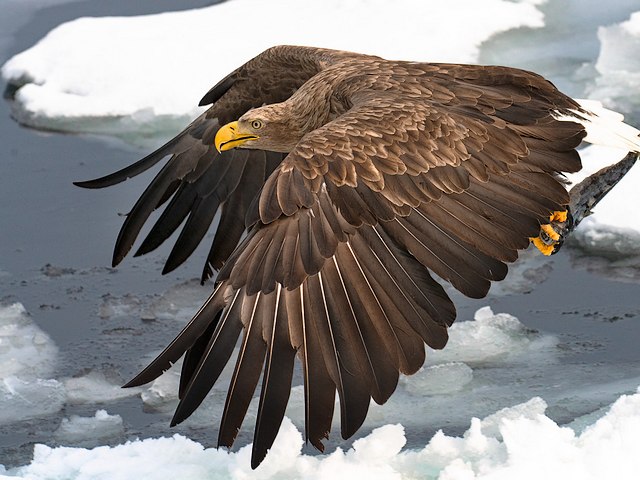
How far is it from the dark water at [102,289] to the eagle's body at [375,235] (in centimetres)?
93

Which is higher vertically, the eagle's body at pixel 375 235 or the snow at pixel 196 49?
the eagle's body at pixel 375 235

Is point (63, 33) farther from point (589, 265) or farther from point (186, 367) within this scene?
point (186, 367)

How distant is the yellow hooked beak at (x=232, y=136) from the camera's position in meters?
4.44

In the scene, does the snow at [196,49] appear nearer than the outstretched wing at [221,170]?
No

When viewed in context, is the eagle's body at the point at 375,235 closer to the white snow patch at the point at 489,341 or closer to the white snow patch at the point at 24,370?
the white snow patch at the point at 489,341

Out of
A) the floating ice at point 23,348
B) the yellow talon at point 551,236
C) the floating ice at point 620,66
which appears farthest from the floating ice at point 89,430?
the floating ice at point 620,66

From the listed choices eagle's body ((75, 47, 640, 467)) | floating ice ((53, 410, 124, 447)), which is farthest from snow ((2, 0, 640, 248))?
eagle's body ((75, 47, 640, 467))

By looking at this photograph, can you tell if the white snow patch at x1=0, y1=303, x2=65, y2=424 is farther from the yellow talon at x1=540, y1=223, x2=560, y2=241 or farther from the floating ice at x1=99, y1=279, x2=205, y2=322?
the yellow talon at x1=540, y1=223, x2=560, y2=241

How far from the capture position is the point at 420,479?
13.2ft

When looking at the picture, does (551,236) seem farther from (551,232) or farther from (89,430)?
(89,430)

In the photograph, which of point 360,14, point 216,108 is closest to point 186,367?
point 216,108

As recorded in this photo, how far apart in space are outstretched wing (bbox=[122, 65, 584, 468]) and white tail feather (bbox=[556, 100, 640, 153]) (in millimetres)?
236

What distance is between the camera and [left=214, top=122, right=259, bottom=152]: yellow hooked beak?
14.6 feet

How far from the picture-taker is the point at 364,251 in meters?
3.59
